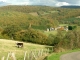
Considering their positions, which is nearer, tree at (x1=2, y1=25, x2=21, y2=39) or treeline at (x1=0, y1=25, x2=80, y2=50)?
treeline at (x1=0, y1=25, x2=80, y2=50)

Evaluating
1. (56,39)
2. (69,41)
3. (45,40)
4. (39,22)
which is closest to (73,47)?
(69,41)

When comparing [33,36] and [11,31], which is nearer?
[33,36]

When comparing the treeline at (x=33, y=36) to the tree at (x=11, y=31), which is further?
the tree at (x=11, y=31)

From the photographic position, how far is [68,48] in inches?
1737

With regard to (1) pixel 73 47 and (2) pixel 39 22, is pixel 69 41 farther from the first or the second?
(2) pixel 39 22

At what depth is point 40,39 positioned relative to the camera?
287 feet

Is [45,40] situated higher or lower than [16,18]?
lower

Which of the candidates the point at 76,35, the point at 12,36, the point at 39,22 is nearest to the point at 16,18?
the point at 39,22

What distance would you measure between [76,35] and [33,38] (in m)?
41.3

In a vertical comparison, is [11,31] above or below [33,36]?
above

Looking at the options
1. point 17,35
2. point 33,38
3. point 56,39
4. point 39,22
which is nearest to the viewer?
point 56,39

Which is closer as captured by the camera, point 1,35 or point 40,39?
point 40,39

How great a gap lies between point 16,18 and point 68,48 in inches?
6174

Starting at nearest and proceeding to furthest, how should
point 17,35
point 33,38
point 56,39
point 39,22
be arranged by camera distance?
point 56,39 → point 33,38 → point 17,35 → point 39,22
